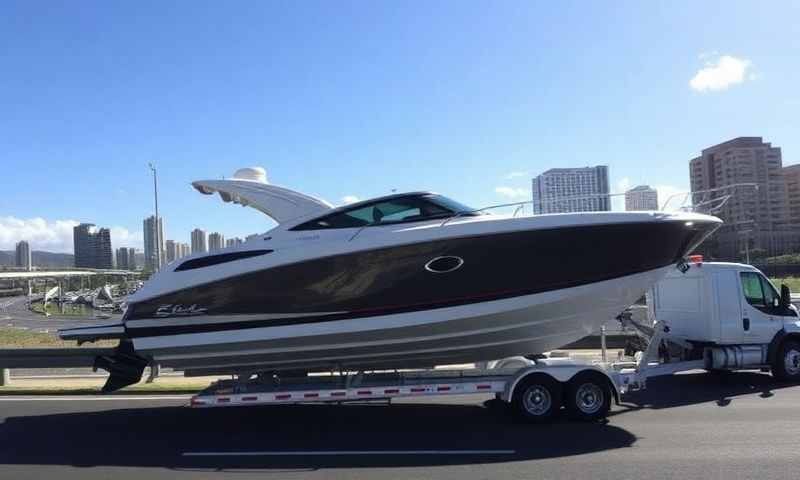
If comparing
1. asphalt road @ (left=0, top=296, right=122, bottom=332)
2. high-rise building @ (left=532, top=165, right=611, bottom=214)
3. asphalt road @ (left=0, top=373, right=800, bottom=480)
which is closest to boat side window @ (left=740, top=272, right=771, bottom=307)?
asphalt road @ (left=0, top=373, right=800, bottom=480)

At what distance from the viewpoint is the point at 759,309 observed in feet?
31.8

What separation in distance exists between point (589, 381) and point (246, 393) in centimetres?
407

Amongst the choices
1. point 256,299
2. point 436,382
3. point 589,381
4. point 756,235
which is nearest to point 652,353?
point 589,381

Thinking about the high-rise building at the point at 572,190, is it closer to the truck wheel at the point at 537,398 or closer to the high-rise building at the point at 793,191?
the truck wheel at the point at 537,398

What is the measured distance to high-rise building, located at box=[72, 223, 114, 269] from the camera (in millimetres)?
114037

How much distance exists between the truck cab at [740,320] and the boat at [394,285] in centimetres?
226

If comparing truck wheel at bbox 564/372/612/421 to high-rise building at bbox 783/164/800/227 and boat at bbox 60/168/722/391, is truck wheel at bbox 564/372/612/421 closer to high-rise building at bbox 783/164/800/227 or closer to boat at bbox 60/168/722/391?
boat at bbox 60/168/722/391

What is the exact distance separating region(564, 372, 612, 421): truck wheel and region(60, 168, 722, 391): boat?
83 centimetres

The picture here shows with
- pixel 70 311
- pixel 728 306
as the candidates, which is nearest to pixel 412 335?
pixel 728 306

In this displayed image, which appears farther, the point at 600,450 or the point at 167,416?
the point at 167,416

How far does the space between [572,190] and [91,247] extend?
123347 mm

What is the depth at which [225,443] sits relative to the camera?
21.8 ft

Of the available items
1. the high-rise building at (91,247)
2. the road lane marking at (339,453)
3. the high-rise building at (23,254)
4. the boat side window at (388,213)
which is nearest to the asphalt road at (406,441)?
the road lane marking at (339,453)

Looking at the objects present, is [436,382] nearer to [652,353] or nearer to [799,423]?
[652,353]
